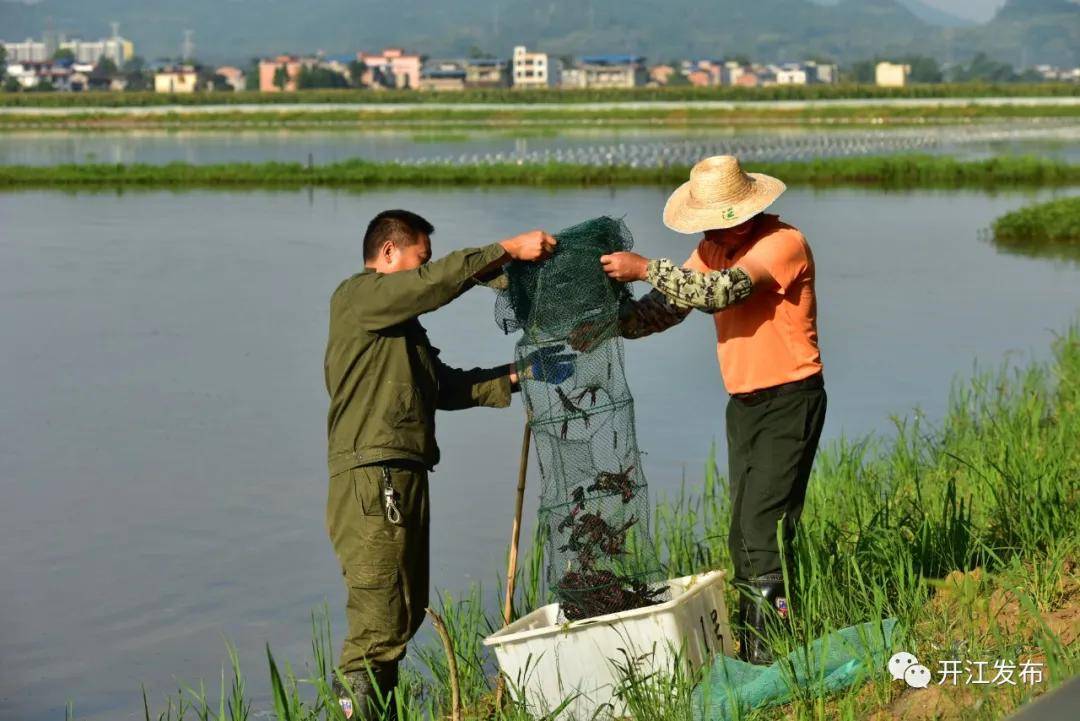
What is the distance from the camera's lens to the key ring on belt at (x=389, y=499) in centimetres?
393

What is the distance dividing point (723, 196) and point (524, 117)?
64.0 meters

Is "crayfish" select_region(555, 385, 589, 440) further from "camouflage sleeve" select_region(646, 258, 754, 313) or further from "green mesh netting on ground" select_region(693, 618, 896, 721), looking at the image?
"green mesh netting on ground" select_region(693, 618, 896, 721)

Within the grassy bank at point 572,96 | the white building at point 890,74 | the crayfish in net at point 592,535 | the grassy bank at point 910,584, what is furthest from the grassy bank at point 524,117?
the white building at point 890,74

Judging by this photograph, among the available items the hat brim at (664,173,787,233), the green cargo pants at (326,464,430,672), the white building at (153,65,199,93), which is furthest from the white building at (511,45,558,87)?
the green cargo pants at (326,464,430,672)

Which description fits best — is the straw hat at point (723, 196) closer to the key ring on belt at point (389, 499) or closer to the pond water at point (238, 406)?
the key ring on belt at point (389, 499)

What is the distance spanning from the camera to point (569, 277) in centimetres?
413

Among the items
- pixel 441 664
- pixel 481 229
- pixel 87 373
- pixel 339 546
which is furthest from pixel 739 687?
pixel 481 229

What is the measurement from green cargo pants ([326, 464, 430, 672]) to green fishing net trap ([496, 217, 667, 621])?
39 cm

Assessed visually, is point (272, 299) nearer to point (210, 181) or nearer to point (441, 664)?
point (441, 664)

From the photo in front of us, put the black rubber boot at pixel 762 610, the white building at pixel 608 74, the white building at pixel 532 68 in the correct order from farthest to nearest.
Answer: the white building at pixel 532 68 → the white building at pixel 608 74 → the black rubber boot at pixel 762 610

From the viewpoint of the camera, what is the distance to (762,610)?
4152mm

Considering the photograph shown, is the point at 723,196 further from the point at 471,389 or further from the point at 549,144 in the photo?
the point at 549,144

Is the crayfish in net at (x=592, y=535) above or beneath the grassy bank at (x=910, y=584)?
above

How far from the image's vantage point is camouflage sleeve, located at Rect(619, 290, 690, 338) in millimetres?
4359
